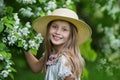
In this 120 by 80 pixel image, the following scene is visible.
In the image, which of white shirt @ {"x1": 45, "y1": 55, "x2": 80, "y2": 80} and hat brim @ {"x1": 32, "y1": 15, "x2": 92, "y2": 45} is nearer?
white shirt @ {"x1": 45, "y1": 55, "x2": 80, "y2": 80}

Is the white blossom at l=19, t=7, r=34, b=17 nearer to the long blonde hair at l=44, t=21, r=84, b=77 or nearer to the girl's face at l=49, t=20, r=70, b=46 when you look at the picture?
the long blonde hair at l=44, t=21, r=84, b=77

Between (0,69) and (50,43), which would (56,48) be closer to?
(50,43)

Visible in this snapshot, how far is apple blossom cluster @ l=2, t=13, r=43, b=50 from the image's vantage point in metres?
6.45

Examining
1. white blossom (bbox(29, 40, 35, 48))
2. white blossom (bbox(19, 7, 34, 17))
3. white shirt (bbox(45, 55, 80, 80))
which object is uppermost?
white blossom (bbox(19, 7, 34, 17))

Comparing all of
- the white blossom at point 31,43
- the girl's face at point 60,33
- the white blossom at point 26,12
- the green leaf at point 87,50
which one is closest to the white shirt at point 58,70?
the girl's face at point 60,33

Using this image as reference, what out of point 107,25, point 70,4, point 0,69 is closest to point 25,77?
point 107,25

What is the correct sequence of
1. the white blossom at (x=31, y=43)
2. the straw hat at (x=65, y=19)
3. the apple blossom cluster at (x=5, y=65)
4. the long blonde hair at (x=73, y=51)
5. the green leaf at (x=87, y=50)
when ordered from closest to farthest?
1. the long blonde hair at (x=73, y=51)
2. the straw hat at (x=65, y=19)
3. the apple blossom cluster at (x=5, y=65)
4. the white blossom at (x=31, y=43)
5. the green leaf at (x=87, y=50)

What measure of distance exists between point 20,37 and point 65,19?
569 mm

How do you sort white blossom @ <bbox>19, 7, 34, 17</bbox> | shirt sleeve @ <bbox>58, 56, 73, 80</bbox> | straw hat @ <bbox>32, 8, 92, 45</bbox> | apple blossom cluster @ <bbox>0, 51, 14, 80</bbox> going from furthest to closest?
white blossom @ <bbox>19, 7, 34, 17</bbox>, apple blossom cluster @ <bbox>0, 51, 14, 80</bbox>, straw hat @ <bbox>32, 8, 92, 45</bbox>, shirt sleeve @ <bbox>58, 56, 73, 80</bbox>

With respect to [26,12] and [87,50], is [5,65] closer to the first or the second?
[26,12]

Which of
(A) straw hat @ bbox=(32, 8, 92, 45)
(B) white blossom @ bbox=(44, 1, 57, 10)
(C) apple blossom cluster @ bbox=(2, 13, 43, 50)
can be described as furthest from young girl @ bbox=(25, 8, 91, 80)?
(B) white blossom @ bbox=(44, 1, 57, 10)

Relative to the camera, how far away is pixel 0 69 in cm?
646

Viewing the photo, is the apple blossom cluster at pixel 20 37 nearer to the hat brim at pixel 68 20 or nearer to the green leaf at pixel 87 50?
the hat brim at pixel 68 20

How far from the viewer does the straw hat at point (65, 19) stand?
20.4ft
